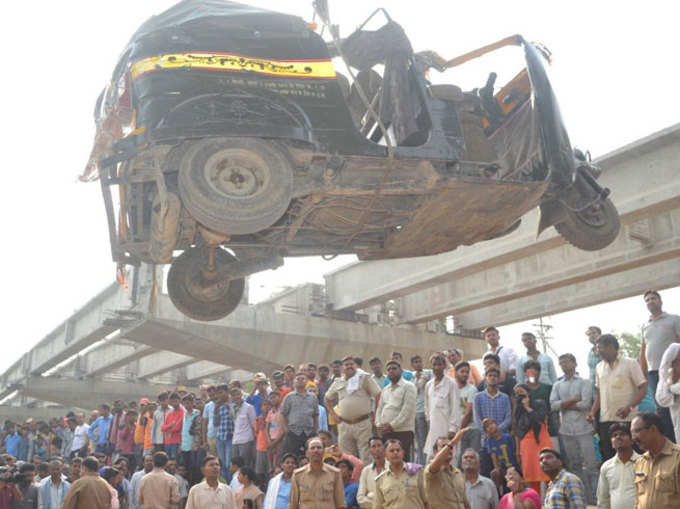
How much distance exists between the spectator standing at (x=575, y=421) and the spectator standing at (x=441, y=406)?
1138 millimetres

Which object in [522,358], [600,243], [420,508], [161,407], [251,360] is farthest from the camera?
[251,360]

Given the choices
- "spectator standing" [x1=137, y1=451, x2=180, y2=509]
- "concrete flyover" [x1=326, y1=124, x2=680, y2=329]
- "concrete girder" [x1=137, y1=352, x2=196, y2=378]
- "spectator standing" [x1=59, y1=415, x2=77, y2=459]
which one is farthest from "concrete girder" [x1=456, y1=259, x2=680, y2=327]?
"spectator standing" [x1=59, y1=415, x2=77, y2=459]

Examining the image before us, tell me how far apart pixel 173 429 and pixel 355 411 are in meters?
4.17

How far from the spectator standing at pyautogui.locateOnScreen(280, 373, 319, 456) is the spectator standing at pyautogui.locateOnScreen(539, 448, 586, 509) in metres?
4.31

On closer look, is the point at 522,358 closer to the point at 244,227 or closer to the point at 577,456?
the point at 577,456

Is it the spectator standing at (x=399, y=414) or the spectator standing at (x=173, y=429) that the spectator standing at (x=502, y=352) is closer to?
the spectator standing at (x=399, y=414)

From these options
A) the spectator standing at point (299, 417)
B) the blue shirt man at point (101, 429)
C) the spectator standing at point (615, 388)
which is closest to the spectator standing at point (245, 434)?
the spectator standing at point (299, 417)

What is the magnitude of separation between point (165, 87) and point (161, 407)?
25.4 ft

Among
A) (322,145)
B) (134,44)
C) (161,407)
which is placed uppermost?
(134,44)

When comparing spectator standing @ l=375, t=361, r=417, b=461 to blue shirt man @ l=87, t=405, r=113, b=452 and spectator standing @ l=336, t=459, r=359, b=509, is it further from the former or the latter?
blue shirt man @ l=87, t=405, r=113, b=452

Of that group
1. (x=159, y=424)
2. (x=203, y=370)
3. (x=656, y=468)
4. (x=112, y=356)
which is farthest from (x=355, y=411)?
(x=203, y=370)

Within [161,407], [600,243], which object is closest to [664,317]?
[600,243]

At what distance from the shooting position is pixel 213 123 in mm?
6383

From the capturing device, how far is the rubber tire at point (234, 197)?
6.50 m
